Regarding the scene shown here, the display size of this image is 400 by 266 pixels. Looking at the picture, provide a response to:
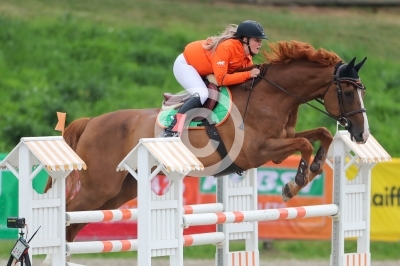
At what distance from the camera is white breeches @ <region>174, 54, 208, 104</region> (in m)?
6.30

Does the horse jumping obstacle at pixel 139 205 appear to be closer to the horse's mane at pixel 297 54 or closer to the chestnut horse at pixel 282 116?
the chestnut horse at pixel 282 116

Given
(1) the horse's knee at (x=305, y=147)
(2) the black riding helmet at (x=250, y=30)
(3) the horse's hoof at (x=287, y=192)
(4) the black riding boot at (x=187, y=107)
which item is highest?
(2) the black riding helmet at (x=250, y=30)

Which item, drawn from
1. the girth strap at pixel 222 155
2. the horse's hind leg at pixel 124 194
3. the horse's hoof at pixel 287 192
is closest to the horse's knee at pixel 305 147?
the horse's hoof at pixel 287 192

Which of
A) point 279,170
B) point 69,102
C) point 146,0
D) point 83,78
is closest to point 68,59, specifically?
point 83,78

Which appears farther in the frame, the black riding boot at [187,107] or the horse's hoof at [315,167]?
the black riding boot at [187,107]

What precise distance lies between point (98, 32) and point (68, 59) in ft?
4.59

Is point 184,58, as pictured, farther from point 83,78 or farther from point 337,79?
point 83,78

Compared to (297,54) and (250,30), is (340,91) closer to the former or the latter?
(297,54)

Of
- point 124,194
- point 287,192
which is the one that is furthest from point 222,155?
point 124,194

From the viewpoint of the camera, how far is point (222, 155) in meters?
6.27

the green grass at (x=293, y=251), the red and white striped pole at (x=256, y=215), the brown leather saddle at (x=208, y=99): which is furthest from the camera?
the green grass at (x=293, y=251)

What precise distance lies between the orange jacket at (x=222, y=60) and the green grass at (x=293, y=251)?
3.72m

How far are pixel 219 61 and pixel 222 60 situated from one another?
0.02 m

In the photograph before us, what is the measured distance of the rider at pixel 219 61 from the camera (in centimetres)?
620
